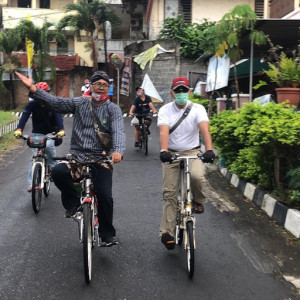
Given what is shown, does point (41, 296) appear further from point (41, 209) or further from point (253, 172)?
point (253, 172)

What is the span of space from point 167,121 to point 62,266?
5.95ft

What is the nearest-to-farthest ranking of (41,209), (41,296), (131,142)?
(41,296)
(41,209)
(131,142)

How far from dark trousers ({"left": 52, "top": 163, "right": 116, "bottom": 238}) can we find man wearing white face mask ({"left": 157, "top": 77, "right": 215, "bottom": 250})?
0.58m

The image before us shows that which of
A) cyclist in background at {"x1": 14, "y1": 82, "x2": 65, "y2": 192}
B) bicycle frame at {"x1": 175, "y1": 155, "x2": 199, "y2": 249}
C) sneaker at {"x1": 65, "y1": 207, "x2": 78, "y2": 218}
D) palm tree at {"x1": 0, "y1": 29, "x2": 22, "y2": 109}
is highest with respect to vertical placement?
palm tree at {"x1": 0, "y1": 29, "x2": 22, "y2": 109}

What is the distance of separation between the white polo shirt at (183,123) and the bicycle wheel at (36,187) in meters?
2.37

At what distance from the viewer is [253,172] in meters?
6.71

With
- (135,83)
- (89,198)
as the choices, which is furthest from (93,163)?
(135,83)

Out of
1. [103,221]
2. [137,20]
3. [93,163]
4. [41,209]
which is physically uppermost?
[137,20]

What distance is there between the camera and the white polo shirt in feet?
14.2

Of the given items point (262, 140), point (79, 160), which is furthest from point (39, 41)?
point (79, 160)

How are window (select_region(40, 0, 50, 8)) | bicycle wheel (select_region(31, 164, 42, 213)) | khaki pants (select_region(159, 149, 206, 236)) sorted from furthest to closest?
1. window (select_region(40, 0, 50, 8))
2. bicycle wheel (select_region(31, 164, 42, 213))
3. khaki pants (select_region(159, 149, 206, 236))

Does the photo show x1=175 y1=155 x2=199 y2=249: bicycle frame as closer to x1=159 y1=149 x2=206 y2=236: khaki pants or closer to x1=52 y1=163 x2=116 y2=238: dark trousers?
x1=159 y1=149 x2=206 y2=236: khaki pants

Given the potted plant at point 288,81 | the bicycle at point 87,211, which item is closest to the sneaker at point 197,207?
the bicycle at point 87,211

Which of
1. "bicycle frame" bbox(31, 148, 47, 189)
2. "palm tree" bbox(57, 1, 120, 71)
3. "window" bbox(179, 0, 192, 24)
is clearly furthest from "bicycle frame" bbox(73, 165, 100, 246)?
"palm tree" bbox(57, 1, 120, 71)
